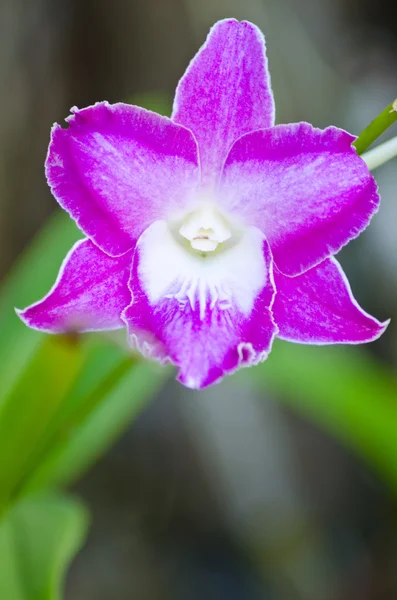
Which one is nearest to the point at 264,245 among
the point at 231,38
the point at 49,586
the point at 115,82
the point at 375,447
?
the point at 231,38

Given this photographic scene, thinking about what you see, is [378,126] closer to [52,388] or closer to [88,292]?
[88,292]

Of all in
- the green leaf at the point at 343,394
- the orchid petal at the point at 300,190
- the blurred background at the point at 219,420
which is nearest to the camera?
the orchid petal at the point at 300,190

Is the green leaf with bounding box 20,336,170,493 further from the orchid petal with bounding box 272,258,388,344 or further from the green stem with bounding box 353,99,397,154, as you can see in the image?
the green stem with bounding box 353,99,397,154

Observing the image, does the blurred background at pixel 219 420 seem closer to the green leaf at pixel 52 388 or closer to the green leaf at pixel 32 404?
the green leaf at pixel 52 388

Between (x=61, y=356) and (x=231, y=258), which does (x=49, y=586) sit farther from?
(x=231, y=258)

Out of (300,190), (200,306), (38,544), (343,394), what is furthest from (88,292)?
(343,394)

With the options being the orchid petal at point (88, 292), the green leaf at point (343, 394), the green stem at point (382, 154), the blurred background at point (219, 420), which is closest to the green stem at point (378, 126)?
the green stem at point (382, 154)
